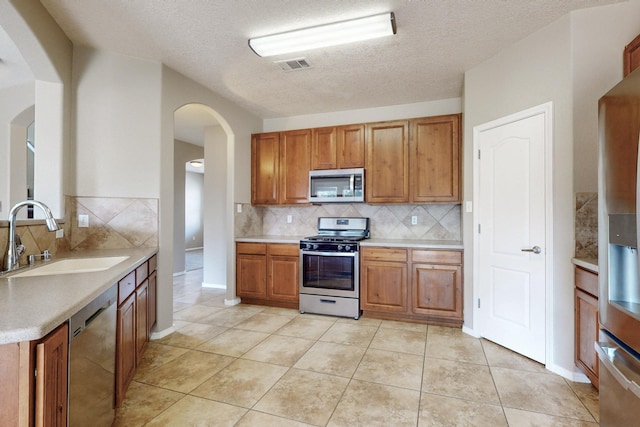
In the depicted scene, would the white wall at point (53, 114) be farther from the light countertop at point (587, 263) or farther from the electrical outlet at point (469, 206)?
the light countertop at point (587, 263)

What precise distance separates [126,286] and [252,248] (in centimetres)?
222

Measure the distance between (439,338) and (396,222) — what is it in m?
1.54

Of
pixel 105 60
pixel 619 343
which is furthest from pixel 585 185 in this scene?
pixel 105 60

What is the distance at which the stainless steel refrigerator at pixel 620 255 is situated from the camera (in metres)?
1.09

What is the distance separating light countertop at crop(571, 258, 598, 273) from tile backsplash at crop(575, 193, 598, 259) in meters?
0.08

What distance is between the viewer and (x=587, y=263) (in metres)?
2.00

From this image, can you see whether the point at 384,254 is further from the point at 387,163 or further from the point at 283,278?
the point at 283,278

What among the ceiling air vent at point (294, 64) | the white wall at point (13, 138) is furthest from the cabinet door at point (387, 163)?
the white wall at point (13, 138)

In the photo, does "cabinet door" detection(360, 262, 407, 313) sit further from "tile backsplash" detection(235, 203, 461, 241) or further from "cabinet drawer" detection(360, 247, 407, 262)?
"tile backsplash" detection(235, 203, 461, 241)

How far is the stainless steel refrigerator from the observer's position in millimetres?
1092

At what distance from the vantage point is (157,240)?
2920mm

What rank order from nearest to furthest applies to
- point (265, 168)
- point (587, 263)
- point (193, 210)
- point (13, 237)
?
1. point (13, 237)
2. point (587, 263)
3. point (265, 168)
4. point (193, 210)

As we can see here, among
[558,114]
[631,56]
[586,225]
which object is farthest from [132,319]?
Result: [631,56]

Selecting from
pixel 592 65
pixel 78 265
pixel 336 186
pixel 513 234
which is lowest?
pixel 78 265
